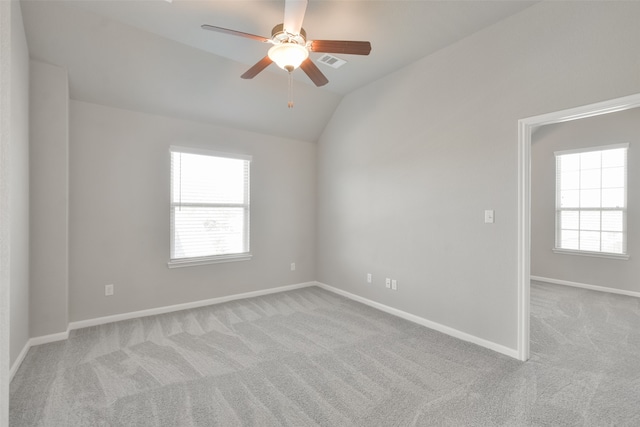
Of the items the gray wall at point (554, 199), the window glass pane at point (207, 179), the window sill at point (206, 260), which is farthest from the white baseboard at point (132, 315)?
the gray wall at point (554, 199)

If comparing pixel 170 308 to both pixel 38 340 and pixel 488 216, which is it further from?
pixel 488 216

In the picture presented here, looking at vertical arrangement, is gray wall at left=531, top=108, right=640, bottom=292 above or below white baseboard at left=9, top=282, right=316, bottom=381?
above

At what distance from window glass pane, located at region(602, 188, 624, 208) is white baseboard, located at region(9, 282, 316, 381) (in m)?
4.93

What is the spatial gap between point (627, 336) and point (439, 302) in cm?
188

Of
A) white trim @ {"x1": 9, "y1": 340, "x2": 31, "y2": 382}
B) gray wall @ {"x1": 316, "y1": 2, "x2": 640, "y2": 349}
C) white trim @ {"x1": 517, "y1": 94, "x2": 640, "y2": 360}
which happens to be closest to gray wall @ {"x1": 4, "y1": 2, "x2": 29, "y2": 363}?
white trim @ {"x1": 9, "y1": 340, "x2": 31, "y2": 382}

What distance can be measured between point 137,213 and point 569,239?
22.3 ft

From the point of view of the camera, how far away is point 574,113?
2.42 m

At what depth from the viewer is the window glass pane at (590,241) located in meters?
5.05

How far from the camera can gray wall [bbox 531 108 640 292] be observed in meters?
4.62

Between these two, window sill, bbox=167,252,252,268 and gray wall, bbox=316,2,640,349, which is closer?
gray wall, bbox=316,2,640,349

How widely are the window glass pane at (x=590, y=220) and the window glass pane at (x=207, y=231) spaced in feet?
18.5

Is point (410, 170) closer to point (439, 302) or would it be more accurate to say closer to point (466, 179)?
point (466, 179)

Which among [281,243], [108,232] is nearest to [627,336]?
[281,243]

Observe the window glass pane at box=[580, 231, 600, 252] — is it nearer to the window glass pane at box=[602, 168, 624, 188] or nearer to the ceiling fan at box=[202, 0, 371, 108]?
the window glass pane at box=[602, 168, 624, 188]
